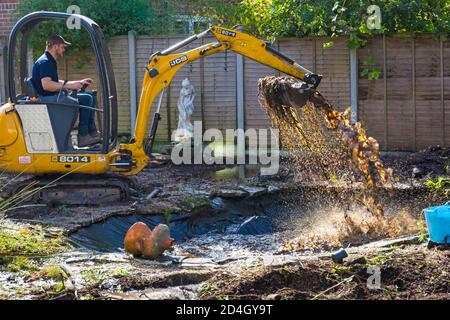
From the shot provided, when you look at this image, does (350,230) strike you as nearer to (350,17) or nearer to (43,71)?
(43,71)

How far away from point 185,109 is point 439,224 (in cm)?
867

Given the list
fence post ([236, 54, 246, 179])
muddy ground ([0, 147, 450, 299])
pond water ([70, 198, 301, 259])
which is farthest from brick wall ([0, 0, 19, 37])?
pond water ([70, 198, 301, 259])

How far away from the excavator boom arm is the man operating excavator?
538 millimetres

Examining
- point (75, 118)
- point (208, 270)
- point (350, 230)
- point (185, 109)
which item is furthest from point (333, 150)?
point (185, 109)

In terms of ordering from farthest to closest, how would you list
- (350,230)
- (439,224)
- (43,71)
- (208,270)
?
(43,71) → (350,230) → (208,270) → (439,224)

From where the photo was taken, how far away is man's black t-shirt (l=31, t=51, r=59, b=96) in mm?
11086

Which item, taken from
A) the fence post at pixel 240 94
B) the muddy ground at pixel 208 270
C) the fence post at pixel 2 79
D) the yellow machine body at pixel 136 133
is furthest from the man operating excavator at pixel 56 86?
the fence post at pixel 2 79

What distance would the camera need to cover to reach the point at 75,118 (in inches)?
440

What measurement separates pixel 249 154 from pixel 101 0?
13.8 feet

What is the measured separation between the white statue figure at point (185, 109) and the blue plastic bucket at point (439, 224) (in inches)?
332

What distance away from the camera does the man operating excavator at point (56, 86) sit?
Result: 36.4 ft

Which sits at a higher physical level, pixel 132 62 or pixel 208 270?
pixel 132 62

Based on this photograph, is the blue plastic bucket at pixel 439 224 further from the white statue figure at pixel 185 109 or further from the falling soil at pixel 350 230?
the white statue figure at pixel 185 109
